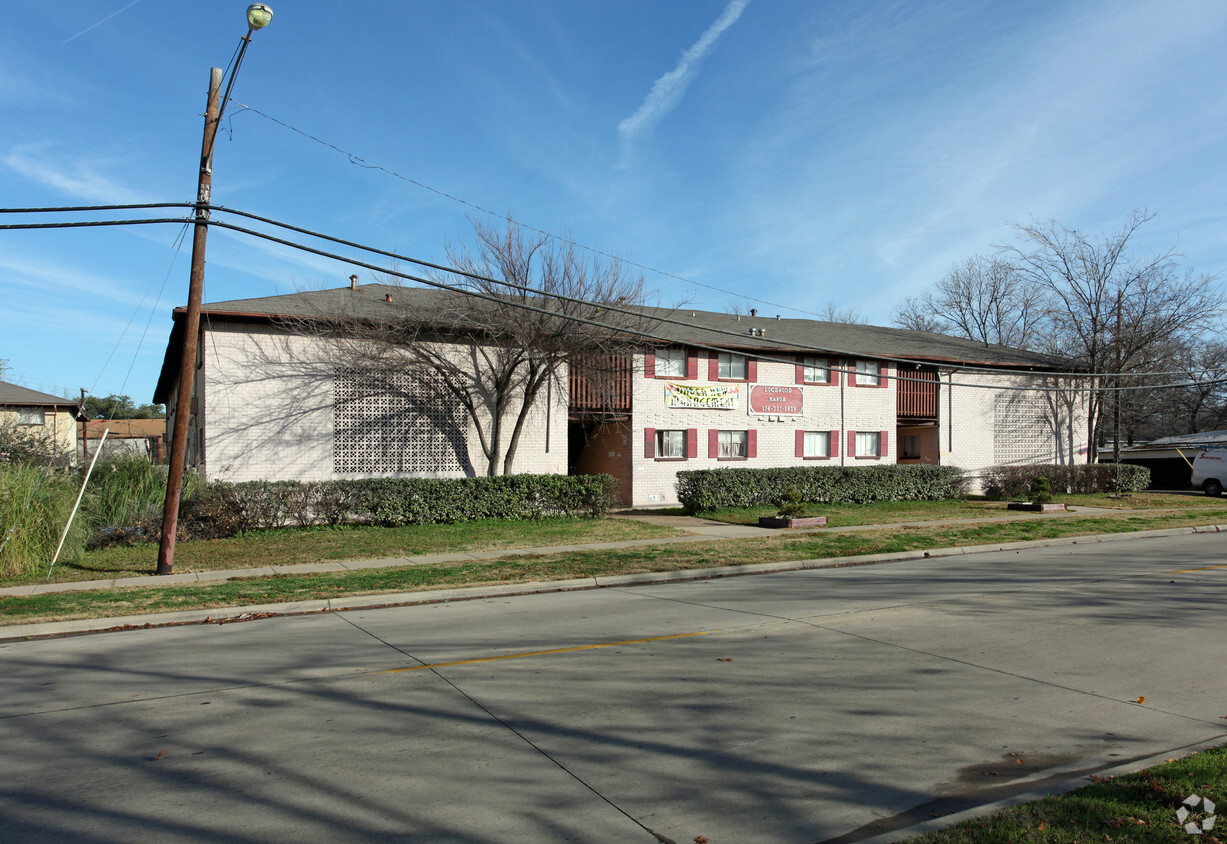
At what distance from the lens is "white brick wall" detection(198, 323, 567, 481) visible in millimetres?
20422

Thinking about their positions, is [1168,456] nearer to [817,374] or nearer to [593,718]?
[817,374]

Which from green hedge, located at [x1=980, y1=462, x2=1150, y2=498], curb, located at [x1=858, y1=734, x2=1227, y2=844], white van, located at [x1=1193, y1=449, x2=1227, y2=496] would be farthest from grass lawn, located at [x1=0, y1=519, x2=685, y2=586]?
white van, located at [x1=1193, y1=449, x2=1227, y2=496]

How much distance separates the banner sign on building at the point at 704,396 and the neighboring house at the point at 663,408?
7 cm

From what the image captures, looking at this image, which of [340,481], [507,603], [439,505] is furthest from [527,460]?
[507,603]

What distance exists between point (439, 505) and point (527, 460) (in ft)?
14.9

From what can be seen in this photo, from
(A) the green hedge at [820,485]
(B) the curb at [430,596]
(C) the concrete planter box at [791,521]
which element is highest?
(A) the green hedge at [820,485]

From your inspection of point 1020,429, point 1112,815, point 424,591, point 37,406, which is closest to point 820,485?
point 1020,429

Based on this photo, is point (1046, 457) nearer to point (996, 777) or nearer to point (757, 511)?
point (757, 511)

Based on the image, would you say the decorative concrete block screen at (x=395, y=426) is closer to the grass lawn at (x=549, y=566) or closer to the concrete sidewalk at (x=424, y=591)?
the grass lawn at (x=549, y=566)

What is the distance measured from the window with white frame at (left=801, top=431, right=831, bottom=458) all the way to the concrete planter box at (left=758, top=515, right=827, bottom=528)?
28.9ft

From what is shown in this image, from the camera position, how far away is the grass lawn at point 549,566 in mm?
10695

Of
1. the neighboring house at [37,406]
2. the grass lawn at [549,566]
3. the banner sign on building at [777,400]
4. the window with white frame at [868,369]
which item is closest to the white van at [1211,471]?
the grass lawn at [549,566]

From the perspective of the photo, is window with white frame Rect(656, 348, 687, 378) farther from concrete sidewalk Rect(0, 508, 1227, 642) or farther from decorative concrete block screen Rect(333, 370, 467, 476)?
concrete sidewalk Rect(0, 508, 1227, 642)

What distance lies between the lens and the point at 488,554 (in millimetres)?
15320
